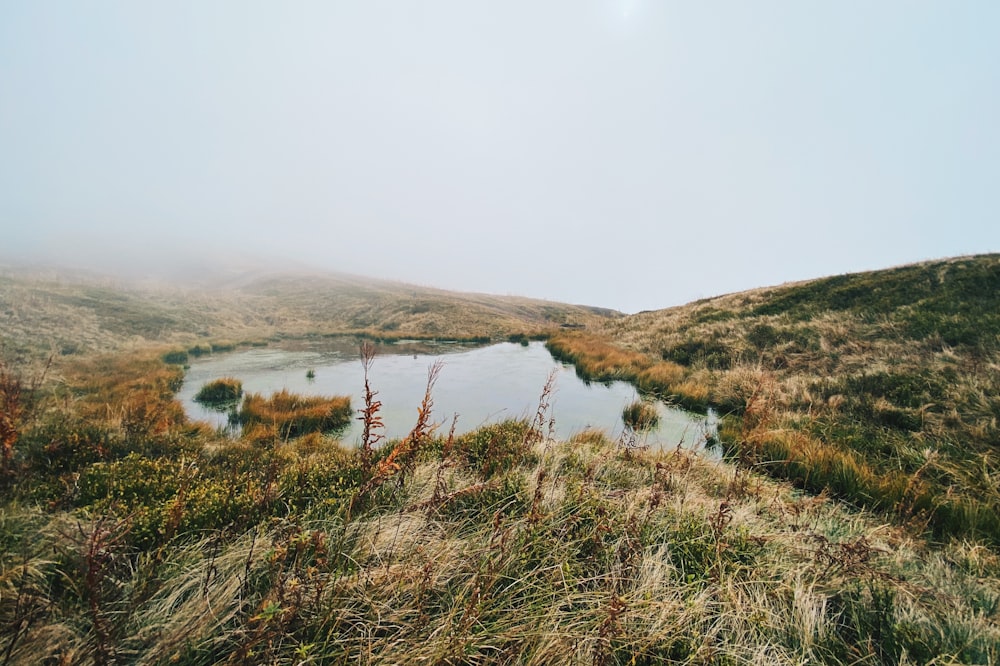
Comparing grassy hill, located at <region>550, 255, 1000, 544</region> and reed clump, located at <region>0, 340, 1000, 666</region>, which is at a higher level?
grassy hill, located at <region>550, 255, 1000, 544</region>

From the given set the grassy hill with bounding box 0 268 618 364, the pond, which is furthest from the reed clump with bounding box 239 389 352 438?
the grassy hill with bounding box 0 268 618 364

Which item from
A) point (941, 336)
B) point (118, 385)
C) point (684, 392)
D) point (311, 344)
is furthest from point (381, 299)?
point (941, 336)

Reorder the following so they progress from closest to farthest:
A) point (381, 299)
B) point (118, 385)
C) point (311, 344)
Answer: point (118, 385), point (311, 344), point (381, 299)

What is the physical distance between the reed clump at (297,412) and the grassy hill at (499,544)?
0.51 metres

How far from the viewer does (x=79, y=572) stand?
8.09ft

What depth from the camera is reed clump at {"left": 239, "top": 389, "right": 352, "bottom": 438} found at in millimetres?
8398

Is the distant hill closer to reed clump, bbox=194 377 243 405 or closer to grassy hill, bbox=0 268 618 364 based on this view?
grassy hill, bbox=0 268 618 364

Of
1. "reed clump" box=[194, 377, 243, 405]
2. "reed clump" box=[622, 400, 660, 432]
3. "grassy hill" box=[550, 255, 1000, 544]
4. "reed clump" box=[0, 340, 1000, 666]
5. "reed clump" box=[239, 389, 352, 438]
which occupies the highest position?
"grassy hill" box=[550, 255, 1000, 544]

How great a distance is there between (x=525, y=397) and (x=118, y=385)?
41.0ft

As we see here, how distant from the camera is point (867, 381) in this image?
9508mm

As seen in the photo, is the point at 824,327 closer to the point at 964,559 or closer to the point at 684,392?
the point at 684,392

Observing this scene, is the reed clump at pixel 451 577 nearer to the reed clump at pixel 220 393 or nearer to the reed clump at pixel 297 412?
the reed clump at pixel 297 412

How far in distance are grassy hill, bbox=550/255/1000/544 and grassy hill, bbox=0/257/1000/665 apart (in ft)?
0.26

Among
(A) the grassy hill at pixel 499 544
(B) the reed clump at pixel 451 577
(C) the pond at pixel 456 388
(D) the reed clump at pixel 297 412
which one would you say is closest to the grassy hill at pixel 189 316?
(C) the pond at pixel 456 388
